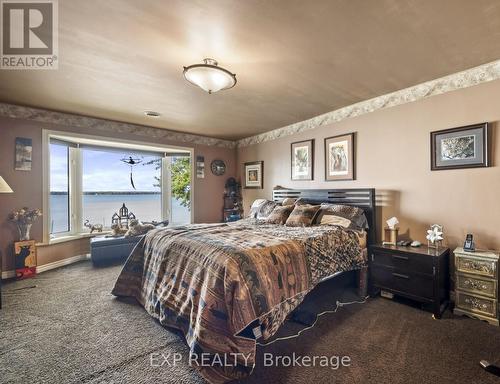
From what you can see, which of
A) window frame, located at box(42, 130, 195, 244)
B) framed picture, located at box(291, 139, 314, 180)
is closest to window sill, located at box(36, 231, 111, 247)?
window frame, located at box(42, 130, 195, 244)

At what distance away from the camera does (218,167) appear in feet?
18.4

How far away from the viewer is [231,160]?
5863 millimetres

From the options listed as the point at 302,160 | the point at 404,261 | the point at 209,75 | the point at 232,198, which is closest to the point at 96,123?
the point at 209,75

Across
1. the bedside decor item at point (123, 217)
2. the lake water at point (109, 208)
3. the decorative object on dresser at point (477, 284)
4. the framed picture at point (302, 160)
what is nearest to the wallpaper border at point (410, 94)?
the framed picture at point (302, 160)

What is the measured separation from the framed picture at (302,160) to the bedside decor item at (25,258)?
4.34 m

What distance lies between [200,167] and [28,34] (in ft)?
11.8

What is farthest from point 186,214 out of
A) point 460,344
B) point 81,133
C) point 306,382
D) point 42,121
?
point 460,344

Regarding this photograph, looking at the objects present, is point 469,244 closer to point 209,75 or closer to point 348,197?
point 348,197

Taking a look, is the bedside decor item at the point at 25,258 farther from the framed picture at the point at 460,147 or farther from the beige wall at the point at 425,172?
the framed picture at the point at 460,147

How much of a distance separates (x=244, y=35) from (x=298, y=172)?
283 centimetres

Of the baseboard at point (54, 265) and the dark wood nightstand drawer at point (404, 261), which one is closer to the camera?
the dark wood nightstand drawer at point (404, 261)

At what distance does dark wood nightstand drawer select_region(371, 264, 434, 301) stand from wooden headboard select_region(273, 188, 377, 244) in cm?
57

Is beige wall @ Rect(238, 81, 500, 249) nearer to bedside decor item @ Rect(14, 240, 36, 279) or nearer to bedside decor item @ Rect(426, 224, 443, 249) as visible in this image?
bedside decor item @ Rect(426, 224, 443, 249)

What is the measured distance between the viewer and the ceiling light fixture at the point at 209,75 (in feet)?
7.02
